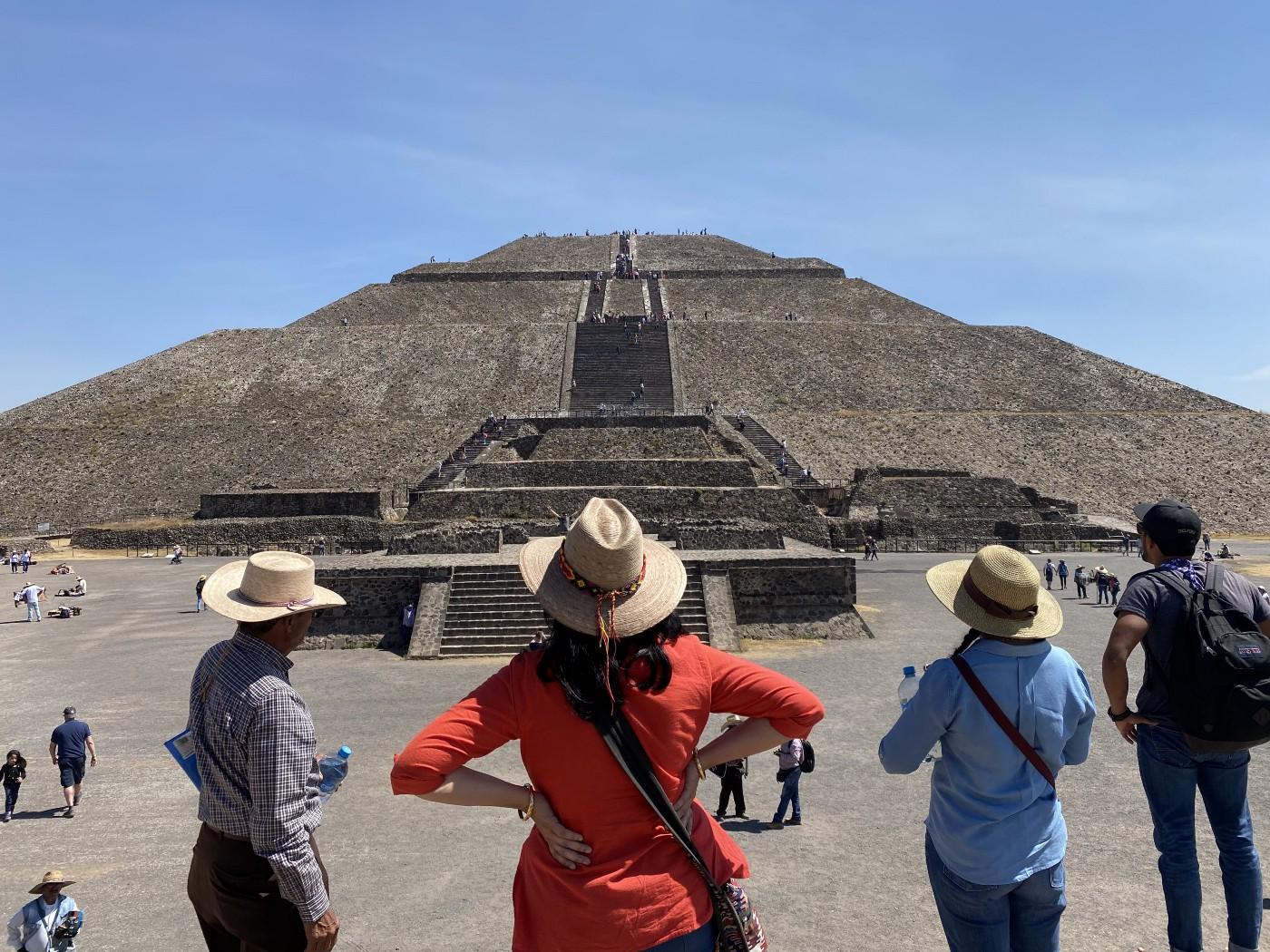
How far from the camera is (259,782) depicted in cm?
280

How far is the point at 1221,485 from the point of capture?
3453cm

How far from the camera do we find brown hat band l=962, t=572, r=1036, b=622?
302cm

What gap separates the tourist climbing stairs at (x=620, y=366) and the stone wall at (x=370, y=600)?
81.4ft

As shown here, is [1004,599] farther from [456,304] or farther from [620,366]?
[456,304]

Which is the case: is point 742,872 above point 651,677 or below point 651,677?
below

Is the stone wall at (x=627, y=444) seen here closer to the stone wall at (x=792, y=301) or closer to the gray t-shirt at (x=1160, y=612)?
the gray t-shirt at (x=1160, y=612)

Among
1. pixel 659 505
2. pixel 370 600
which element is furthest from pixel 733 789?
pixel 659 505

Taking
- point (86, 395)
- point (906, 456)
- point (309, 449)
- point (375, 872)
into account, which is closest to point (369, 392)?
point (309, 449)

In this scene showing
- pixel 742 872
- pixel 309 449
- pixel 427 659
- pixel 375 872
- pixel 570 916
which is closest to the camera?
pixel 570 916

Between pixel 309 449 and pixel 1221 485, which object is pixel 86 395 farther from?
pixel 1221 485

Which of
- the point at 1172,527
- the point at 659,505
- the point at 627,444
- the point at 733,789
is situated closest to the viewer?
the point at 1172,527

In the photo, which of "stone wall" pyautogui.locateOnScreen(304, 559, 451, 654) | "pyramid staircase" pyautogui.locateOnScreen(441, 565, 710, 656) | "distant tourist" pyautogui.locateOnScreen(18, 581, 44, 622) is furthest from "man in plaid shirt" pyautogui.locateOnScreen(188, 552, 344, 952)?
"distant tourist" pyautogui.locateOnScreen(18, 581, 44, 622)

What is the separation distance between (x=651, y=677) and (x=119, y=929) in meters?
4.37

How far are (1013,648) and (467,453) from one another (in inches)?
1222
